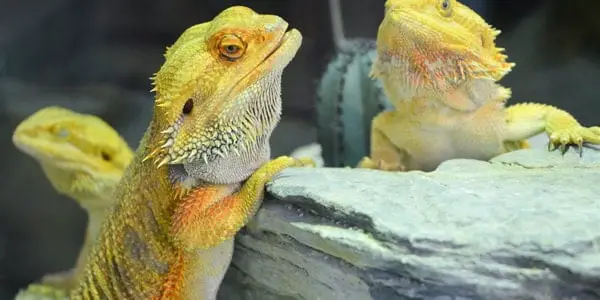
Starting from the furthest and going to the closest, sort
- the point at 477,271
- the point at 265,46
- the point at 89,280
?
1. the point at 89,280
2. the point at 265,46
3. the point at 477,271

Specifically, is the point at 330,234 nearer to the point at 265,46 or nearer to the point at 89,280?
the point at 265,46

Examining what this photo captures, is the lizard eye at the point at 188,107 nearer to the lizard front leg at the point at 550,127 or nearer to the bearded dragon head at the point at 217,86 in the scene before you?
the bearded dragon head at the point at 217,86

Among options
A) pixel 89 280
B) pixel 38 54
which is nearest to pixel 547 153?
pixel 89 280

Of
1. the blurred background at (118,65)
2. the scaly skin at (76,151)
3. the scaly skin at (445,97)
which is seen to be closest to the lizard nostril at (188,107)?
the scaly skin at (445,97)

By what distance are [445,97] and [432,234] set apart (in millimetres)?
666

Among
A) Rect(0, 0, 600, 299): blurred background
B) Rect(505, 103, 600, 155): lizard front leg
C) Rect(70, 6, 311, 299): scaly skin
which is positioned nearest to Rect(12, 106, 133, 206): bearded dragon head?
Rect(0, 0, 600, 299): blurred background

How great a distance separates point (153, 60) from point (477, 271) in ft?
5.32

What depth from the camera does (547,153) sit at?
5.05 ft

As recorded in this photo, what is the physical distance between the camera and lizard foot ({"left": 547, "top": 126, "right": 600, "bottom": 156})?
5.07ft

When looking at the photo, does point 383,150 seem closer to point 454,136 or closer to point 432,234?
point 454,136

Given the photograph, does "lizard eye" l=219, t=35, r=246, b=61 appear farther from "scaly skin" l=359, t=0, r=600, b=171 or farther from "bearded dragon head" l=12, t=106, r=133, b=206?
"bearded dragon head" l=12, t=106, r=133, b=206

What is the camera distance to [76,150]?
6.63ft

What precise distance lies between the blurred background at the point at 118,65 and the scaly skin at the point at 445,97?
1.58ft

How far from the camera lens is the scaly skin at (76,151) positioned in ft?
6.59
